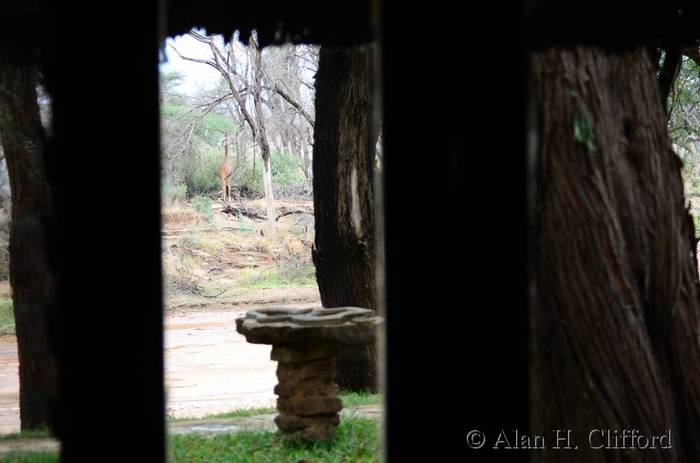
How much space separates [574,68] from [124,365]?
8.90 ft

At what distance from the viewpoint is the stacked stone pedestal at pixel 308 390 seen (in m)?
6.22

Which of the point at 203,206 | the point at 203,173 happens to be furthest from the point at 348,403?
the point at 203,173

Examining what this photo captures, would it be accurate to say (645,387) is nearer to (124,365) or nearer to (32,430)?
(124,365)

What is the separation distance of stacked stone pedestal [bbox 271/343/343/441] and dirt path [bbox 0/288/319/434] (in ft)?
11.1

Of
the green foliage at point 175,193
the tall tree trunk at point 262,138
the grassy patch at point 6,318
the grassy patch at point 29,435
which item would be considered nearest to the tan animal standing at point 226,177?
the green foliage at point 175,193

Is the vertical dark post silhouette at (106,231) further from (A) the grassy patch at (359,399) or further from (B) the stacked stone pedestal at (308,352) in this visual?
(A) the grassy patch at (359,399)

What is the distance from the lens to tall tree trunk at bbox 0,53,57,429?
8008 mm

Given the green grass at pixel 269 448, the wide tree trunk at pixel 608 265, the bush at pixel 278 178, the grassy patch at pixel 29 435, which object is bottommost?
the grassy patch at pixel 29 435

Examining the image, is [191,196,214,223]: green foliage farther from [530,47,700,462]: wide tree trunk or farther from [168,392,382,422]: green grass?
[530,47,700,462]: wide tree trunk

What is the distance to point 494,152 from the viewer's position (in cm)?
143

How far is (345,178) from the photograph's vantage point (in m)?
8.58

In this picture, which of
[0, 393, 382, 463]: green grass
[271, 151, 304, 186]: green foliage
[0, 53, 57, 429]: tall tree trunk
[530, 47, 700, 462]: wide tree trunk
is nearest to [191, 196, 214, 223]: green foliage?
[271, 151, 304, 186]: green foliage

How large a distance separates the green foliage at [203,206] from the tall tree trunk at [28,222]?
17.7 meters

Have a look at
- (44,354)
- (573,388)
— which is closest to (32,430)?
(44,354)
